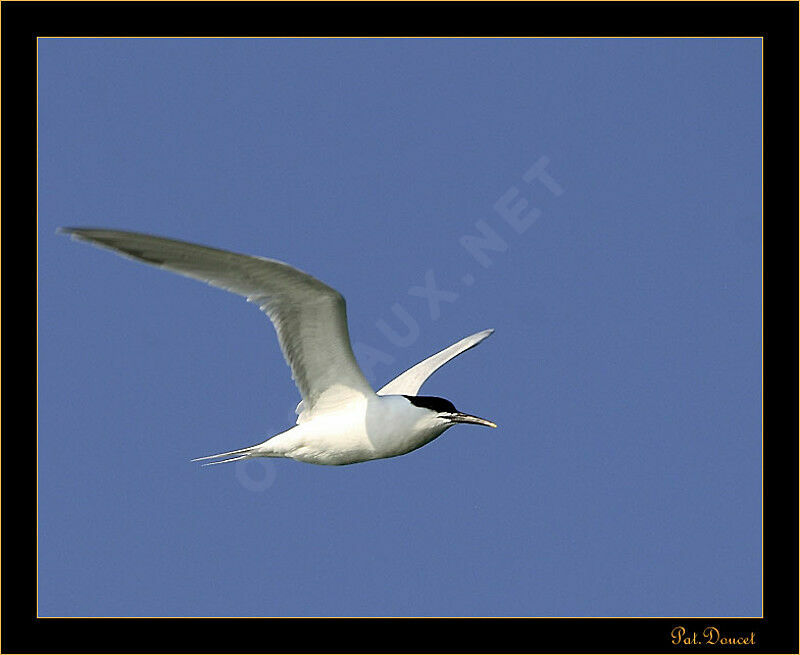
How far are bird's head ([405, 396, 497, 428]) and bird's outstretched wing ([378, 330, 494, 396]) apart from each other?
141cm

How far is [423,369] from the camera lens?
945cm

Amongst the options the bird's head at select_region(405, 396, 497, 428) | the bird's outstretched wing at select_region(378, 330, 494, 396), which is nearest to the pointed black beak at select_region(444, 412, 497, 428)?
the bird's head at select_region(405, 396, 497, 428)

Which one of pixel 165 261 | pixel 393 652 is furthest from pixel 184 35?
pixel 393 652

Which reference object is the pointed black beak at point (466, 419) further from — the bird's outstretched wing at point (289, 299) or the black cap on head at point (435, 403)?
the bird's outstretched wing at point (289, 299)

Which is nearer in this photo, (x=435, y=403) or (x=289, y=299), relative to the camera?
(x=289, y=299)

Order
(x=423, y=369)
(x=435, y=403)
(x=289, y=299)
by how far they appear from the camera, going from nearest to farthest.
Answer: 1. (x=289, y=299)
2. (x=435, y=403)
3. (x=423, y=369)

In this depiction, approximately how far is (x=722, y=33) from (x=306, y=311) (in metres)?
4.29

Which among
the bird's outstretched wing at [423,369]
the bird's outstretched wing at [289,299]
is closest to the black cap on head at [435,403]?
the bird's outstretched wing at [289,299]

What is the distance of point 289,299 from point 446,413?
163 centimetres

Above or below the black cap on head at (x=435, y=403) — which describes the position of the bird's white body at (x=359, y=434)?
below

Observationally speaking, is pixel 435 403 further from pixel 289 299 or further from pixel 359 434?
pixel 289 299

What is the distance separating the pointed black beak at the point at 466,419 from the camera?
7637 mm

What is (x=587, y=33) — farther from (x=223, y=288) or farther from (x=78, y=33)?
(x=78, y=33)

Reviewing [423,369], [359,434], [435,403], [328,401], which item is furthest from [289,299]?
[423,369]
